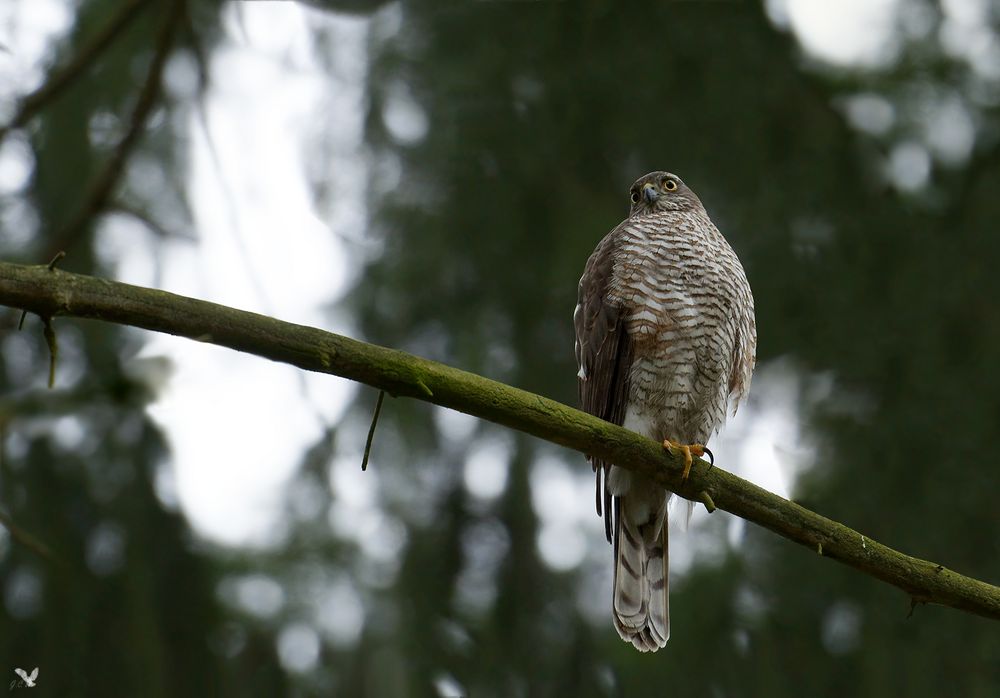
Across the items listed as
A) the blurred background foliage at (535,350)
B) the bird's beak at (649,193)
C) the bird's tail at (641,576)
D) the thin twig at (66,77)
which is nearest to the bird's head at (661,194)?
the bird's beak at (649,193)

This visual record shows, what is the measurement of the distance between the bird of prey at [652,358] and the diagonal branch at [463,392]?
92cm

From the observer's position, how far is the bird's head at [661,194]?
473 centimetres

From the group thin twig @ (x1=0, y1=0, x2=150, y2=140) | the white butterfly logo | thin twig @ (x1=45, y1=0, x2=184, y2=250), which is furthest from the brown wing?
the white butterfly logo

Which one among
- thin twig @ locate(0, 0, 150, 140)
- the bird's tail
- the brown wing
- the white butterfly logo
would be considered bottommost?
the white butterfly logo

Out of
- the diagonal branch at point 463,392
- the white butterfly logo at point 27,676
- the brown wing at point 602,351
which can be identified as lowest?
the white butterfly logo at point 27,676

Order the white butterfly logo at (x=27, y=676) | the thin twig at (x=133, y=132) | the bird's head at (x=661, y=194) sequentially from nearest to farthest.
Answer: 1. the white butterfly logo at (x=27, y=676)
2. the thin twig at (x=133, y=132)
3. the bird's head at (x=661, y=194)

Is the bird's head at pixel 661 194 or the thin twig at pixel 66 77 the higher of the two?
the bird's head at pixel 661 194

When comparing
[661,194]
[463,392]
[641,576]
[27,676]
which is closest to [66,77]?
[27,676]

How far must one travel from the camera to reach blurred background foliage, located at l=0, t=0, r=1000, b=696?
428cm

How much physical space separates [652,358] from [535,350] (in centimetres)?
111

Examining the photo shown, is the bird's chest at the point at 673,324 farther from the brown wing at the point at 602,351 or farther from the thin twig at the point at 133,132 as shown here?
the thin twig at the point at 133,132

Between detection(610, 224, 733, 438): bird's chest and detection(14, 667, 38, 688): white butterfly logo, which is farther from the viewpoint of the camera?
detection(610, 224, 733, 438): bird's chest

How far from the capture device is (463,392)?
259cm

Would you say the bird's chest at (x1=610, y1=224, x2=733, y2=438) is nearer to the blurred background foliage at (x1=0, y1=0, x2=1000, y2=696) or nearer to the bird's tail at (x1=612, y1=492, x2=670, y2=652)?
the bird's tail at (x1=612, y1=492, x2=670, y2=652)
